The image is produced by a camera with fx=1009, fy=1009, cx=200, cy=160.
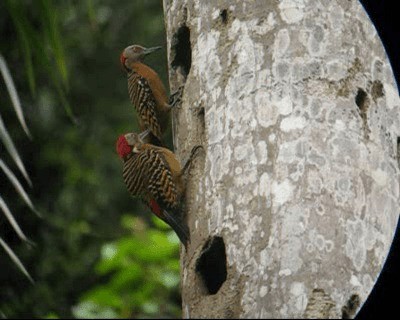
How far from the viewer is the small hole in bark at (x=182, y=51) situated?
5.00m

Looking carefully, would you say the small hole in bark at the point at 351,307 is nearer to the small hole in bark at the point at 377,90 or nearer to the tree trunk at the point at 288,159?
the tree trunk at the point at 288,159

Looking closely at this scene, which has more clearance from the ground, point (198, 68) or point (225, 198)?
point (198, 68)

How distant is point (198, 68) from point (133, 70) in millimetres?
1765

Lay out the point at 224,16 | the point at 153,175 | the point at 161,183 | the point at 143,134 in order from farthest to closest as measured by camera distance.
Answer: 1. the point at 143,134
2. the point at 153,175
3. the point at 161,183
4. the point at 224,16

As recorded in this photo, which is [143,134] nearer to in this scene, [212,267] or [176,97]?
[176,97]

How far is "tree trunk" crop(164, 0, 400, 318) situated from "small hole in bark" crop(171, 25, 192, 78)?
0.97 feet

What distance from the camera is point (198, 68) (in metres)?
4.62

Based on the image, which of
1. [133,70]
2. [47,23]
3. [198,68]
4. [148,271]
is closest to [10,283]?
[148,271]

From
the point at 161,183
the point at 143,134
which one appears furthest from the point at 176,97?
the point at 143,134

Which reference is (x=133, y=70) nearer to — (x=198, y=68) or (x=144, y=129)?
(x=144, y=129)

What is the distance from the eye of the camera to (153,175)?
5.30 m

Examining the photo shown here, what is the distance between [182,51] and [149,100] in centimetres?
90

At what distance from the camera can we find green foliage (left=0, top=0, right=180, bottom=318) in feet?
22.1

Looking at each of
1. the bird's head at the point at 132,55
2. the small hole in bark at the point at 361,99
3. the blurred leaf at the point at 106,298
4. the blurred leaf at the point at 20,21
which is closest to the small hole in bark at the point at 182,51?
the small hole in bark at the point at 361,99
